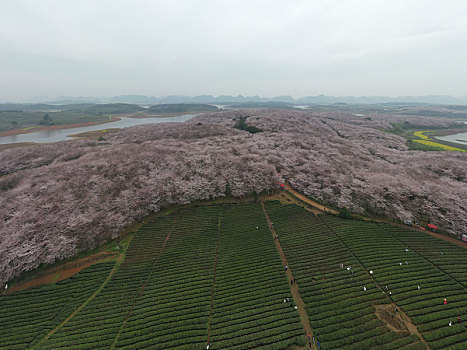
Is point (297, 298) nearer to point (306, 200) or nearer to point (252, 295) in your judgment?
point (252, 295)

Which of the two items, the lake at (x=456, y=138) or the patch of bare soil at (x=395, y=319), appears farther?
the lake at (x=456, y=138)

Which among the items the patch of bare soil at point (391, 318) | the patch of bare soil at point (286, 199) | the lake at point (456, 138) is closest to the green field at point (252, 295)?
the patch of bare soil at point (391, 318)

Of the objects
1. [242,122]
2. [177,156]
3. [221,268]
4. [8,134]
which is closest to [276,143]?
[177,156]

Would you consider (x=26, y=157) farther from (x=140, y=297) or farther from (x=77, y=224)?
(x=140, y=297)

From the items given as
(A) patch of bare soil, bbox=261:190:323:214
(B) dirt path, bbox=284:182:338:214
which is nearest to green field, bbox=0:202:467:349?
(B) dirt path, bbox=284:182:338:214

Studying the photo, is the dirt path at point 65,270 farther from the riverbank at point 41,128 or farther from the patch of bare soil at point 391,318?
the riverbank at point 41,128

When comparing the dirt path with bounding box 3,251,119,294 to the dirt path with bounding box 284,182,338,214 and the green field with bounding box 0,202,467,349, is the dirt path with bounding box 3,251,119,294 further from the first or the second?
the dirt path with bounding box 284,182,338,214
